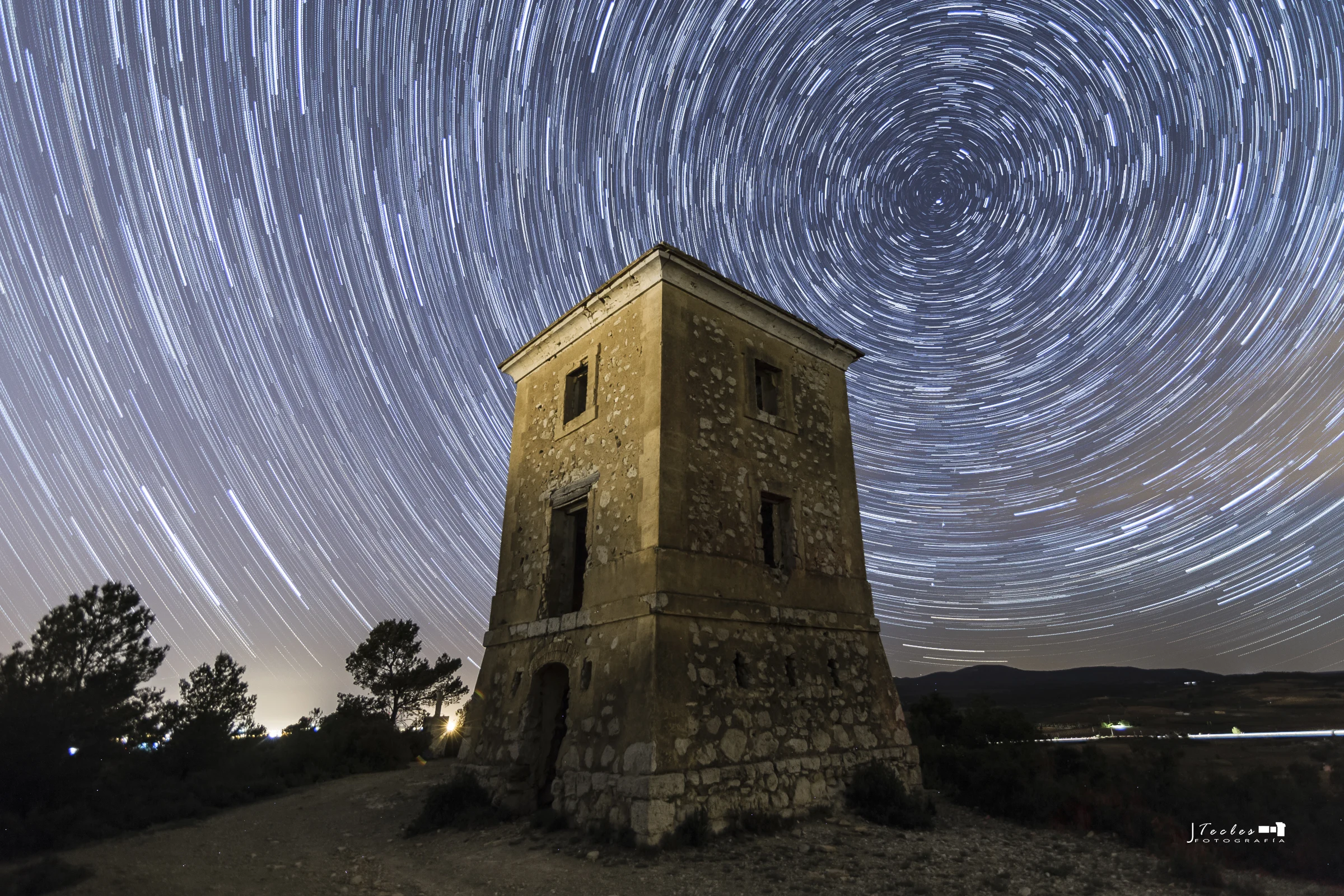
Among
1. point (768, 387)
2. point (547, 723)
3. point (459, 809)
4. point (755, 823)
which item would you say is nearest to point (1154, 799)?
point (755, 823)

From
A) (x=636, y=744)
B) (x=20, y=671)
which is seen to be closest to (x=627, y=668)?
Answer: (x=636, y=744)

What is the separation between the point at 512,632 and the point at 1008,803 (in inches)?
339

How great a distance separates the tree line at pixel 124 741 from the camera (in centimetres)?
993

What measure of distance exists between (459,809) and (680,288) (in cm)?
895

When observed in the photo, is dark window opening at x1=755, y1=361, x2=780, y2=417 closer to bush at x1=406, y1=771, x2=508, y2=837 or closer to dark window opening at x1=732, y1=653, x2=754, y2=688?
dark window opening at x1=732, y1=653, x2=754, y2=688

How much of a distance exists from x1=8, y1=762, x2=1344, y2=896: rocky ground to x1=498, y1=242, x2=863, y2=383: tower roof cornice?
8231 millimetres

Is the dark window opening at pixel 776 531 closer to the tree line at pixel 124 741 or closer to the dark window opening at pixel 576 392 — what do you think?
the dark window opening at pixel 576 392

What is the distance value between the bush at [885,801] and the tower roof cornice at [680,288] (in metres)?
7.62

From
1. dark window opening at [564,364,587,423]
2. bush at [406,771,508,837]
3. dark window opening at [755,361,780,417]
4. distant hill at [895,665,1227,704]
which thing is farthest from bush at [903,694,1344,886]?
distant hill at [895,665,1227,704]

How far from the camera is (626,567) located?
981 centimetres

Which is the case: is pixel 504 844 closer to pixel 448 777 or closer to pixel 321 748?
pixel 448 777

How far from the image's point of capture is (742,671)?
965 cm

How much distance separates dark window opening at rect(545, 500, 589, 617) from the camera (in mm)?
11469

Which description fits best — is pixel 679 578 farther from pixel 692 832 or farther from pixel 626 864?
pixel 626 864
